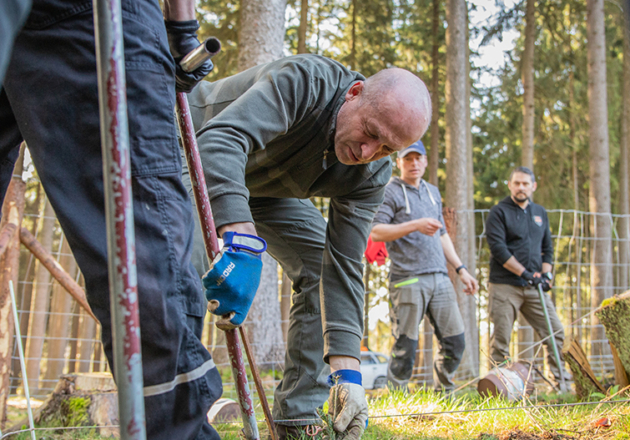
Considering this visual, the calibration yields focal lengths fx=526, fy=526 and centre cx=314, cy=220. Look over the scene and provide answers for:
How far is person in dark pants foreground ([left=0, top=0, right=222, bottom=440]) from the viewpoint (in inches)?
42.3

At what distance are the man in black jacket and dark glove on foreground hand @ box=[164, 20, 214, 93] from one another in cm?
461

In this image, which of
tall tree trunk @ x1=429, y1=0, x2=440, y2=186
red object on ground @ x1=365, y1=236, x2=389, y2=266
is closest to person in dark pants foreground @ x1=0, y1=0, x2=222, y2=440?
red object on ground @ x1=365, y1=236, x2=389, y2=266

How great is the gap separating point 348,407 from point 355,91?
4.12 ft

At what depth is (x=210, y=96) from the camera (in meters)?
2.36

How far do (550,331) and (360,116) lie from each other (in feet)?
14.0

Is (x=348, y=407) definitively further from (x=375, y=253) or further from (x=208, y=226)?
(x=375, y=253)

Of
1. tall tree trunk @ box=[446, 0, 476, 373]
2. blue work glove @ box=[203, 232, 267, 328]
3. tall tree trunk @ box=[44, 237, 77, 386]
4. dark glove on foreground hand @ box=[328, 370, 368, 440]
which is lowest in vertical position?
tall tree trunk @ box=[44, 237, 77, 386]

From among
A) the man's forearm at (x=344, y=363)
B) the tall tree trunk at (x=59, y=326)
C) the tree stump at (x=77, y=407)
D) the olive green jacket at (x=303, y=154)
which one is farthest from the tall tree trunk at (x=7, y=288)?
the tall tree trunk at (x=59, y=326)

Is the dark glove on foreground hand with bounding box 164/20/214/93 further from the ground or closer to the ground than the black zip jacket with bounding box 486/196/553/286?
further from the ground

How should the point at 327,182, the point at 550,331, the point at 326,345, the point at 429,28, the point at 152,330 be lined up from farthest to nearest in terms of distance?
the point at 429,28
the point at 550,331
the point at 327,182
the point at 326,345
the point at 152,330

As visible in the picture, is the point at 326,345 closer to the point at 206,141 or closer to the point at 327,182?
the point at 327,182

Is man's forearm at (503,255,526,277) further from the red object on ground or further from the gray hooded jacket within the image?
the red object on ground

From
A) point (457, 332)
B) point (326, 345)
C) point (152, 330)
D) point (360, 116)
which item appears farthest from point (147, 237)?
point (457, 332)

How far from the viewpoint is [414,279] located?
4.58 meters
